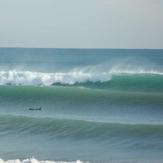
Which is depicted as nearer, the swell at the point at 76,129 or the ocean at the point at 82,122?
the ocean at the point at 82,122

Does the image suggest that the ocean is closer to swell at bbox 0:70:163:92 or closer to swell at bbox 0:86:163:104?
swell at bbox 0:86:163:104

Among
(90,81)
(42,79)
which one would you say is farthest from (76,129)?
(42,79)

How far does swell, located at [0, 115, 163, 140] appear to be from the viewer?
12.8 metres

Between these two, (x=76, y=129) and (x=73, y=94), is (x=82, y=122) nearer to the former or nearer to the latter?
(x=76, y=129)

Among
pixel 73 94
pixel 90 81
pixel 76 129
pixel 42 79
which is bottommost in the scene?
pixel 76 129

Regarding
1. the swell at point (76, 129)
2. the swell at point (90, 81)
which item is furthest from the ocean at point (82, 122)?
the swell at point (90, 81)

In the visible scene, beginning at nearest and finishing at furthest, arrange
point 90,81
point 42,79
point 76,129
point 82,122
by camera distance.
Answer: point 76,129, point 82,122, point 90,81, point 42,79

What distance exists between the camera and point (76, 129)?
1356 cm

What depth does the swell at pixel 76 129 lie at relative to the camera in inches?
506

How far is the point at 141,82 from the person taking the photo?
26766 mm

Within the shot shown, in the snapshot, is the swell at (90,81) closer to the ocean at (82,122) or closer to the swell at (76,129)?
the ocean at (82,122)

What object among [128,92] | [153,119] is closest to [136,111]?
[153,119]

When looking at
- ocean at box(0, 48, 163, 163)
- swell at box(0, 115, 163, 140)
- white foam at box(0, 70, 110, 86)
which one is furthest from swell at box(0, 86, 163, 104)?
swell at box(0, 115, 163, 140)

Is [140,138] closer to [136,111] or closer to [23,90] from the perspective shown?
[136,111]
